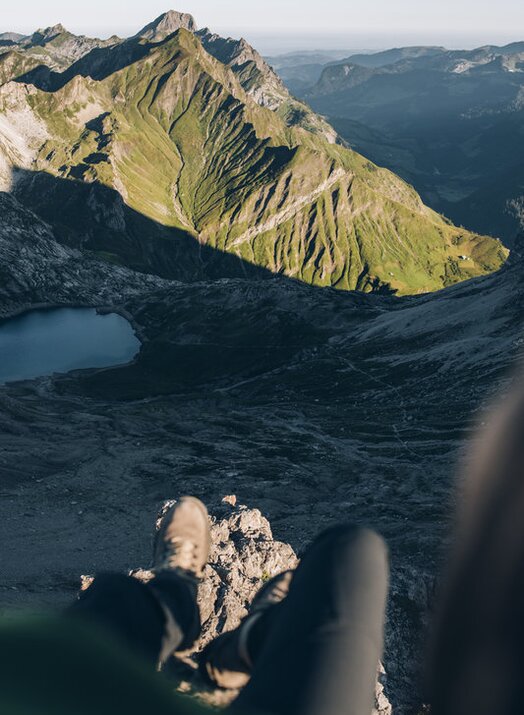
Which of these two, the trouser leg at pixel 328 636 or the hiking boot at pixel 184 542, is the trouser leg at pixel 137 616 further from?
the hiking boot at pixel 184 542

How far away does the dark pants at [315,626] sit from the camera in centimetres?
852

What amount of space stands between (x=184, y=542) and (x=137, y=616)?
21.1 ft

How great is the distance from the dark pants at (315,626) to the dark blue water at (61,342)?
129 m

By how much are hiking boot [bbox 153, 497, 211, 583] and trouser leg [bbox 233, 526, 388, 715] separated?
6100 millimetres

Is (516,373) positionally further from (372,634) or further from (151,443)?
(372,634)

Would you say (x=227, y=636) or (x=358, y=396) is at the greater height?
(x=227, y=636)

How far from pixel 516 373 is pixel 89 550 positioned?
61.4m

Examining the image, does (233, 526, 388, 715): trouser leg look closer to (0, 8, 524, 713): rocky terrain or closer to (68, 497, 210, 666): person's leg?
(68, 497, 210, 666): person's leg

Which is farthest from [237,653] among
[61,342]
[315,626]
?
[61,342]

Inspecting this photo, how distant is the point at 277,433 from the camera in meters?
83.5

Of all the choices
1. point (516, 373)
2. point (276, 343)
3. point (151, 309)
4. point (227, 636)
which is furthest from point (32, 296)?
point (227, 636)

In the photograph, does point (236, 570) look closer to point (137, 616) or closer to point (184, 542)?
point (184, 542)

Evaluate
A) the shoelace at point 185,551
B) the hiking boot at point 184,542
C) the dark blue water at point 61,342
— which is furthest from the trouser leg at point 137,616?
the dark blue water at point 61,342

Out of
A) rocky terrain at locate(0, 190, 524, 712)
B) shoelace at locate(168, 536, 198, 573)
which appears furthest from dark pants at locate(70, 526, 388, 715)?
rocky terrain at locate(0, 190, 524, 712)
